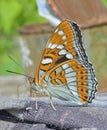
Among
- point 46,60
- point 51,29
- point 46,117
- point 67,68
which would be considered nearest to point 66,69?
point 67,68

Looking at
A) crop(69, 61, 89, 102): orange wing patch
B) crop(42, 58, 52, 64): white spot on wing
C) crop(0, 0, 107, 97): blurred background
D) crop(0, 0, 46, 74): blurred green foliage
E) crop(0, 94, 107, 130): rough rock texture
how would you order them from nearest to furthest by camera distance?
crop(0, 94, 107, 130): rough rock texture < crop(42, 58, 52, 64): white spot on wing < crop(69, 61, 89, 102): orange wing patch < crop(0, 0, 107, 97): blurred background < crop(0, 0, 46, 74): blurred green foliage

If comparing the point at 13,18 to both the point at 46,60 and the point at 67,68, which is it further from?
the point at 46,60

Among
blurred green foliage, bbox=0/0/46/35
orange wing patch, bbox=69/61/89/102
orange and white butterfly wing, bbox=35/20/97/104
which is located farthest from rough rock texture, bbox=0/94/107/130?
blurred green foliage, bbox=0/0/46/35

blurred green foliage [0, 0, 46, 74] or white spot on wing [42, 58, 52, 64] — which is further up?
blurred green foliage [0, 0, 46, 74]

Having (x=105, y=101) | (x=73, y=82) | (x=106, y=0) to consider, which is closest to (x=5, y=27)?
(x=106, y=0)

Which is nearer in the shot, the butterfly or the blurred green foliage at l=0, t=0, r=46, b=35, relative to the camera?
the butterfly

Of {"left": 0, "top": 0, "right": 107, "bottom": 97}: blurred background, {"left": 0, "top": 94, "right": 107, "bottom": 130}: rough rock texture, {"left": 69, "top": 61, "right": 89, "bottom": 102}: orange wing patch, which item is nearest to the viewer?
{"left": 0, "top": 94, "right": 107, "bottom": 130}: rough rock texture

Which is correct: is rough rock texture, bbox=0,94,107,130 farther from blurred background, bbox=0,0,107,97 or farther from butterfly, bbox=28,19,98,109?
blurred background, bbox=0,0,107,97

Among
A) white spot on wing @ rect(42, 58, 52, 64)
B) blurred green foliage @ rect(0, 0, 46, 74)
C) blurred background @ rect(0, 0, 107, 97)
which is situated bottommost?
white spot on wing @ rect(42, 58, 52, 64)
